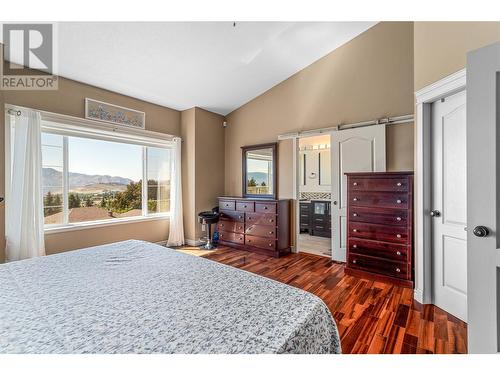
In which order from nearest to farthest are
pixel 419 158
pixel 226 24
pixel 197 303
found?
1. pixel 197 303
2. pixel 419 158
3. pixel 226 24

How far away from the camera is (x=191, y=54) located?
122 inches

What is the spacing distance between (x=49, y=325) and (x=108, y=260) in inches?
30.8

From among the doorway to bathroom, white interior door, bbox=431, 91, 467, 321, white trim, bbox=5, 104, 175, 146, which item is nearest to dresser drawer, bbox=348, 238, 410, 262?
white interior door, bbox=431, 91, 467, 321

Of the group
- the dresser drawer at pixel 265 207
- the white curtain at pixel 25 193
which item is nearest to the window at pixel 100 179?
the white curtain at pixel 25 193

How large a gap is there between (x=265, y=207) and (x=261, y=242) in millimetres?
596

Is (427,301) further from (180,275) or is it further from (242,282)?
(180,275)

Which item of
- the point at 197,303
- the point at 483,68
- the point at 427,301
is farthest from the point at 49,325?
the point at 427,301

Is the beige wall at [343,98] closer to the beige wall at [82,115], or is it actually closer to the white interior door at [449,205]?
the white interior door at [449,205]

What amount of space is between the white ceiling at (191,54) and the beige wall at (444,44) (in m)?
1.16

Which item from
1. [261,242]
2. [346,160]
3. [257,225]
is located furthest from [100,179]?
[346,160]

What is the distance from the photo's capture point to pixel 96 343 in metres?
0.76

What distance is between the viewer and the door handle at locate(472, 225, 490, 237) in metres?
1.17

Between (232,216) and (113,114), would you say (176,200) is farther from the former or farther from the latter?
(113,114)

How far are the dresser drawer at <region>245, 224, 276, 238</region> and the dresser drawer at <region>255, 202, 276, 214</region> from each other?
250mm
